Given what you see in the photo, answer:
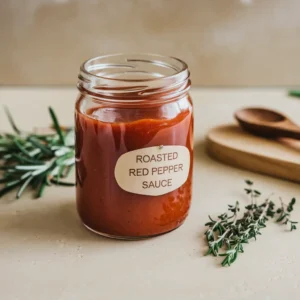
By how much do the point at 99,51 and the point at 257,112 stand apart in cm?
41

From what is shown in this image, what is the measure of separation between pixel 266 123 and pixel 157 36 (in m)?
0.39

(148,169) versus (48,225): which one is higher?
(148,169)

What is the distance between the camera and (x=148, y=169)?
2.28 ft

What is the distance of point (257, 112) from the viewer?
41.6 inches

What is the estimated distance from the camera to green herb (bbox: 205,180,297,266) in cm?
71

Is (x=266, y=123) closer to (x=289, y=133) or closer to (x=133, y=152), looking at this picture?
(x=289, y=133)

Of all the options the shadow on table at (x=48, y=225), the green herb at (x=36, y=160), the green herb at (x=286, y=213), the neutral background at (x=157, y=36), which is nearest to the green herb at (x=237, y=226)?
the green herb at (x=286, y=213)

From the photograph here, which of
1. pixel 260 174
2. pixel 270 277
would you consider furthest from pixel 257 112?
pixel 270 277

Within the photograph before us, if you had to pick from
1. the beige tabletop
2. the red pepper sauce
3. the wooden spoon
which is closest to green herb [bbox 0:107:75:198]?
the beige tabletop

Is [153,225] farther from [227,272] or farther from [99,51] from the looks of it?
[99,51]

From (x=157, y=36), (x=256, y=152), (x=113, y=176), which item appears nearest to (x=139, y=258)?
(x=113, y=176)

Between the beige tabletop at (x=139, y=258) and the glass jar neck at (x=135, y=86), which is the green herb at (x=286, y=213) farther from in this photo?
the glass jar neck at (x=135, y=86)

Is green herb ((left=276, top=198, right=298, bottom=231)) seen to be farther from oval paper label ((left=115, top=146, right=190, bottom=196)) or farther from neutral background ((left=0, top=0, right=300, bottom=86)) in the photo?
neutral background ((left=0, top=0, right=300, bottom=86))

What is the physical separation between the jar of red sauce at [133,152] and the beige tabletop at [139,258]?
34 millimetres
